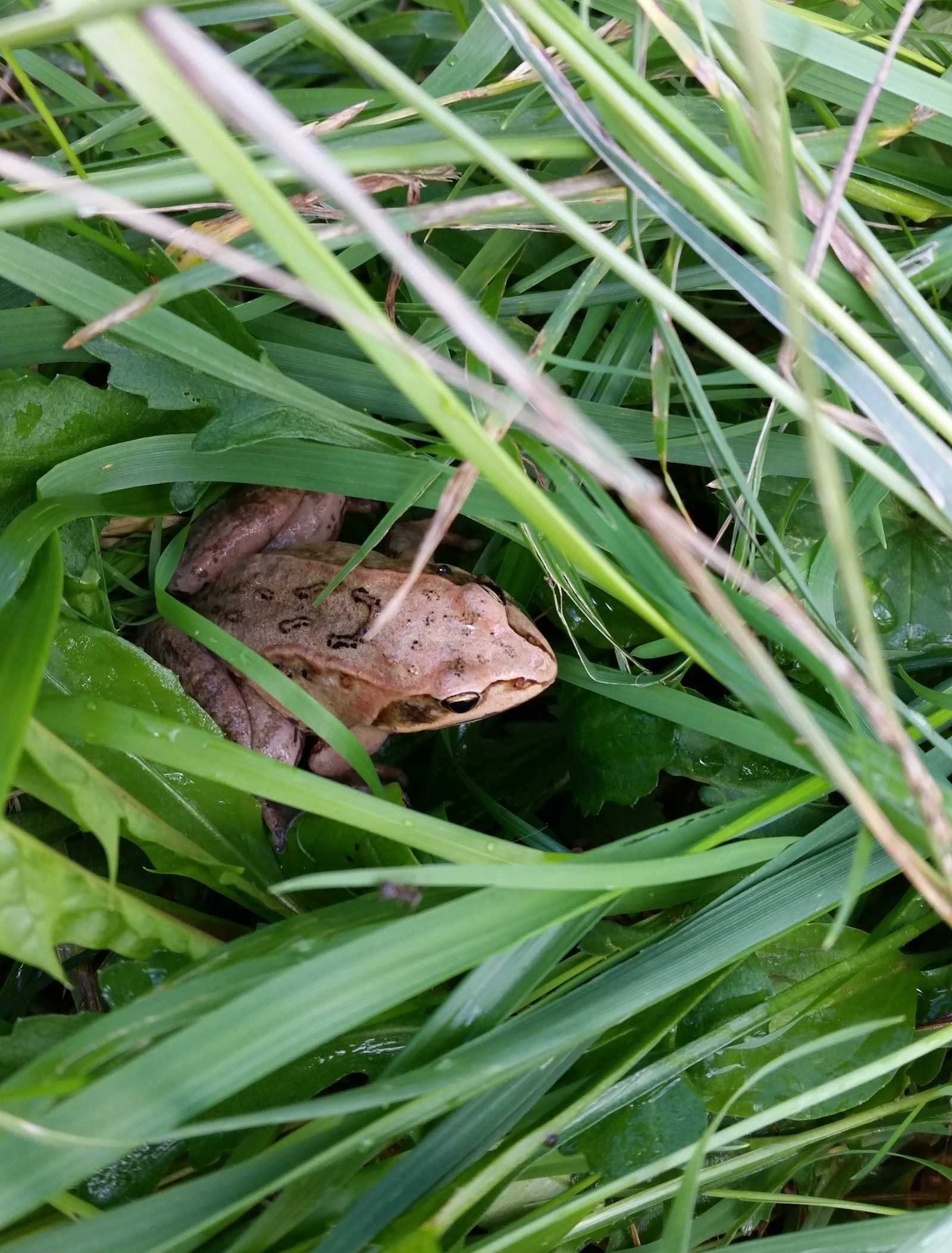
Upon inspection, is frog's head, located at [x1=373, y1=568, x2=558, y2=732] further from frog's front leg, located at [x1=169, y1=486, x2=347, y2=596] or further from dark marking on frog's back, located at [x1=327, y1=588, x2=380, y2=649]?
frog's front leg, located at [x1=169, y1=486, x2=347, y2=596]

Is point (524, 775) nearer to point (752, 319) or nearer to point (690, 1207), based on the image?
point (690, 1207)

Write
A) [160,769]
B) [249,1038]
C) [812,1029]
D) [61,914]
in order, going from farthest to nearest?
[812,1029]
[160,769]
[61,914]
[249,1038]

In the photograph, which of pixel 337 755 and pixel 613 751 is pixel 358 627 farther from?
pixel 613 751

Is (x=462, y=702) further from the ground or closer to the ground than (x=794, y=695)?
closer to the ground

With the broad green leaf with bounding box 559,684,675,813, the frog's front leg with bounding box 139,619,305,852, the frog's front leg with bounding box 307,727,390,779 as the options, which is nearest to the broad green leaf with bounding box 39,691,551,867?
the broad green leaf with bounding box 559,684,675,813

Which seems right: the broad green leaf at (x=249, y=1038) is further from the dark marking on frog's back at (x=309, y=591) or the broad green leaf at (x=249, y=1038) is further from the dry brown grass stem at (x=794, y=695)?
the dark marking on frog's back at (x=309, y=591)

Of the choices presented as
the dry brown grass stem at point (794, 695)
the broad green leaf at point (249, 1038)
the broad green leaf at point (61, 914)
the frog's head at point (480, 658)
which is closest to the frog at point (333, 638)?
the frog's head at point (480, 658)

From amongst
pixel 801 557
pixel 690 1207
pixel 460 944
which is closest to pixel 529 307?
pixel 801 557

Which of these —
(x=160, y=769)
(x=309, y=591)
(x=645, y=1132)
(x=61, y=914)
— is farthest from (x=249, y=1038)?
(x=309, y=591)
